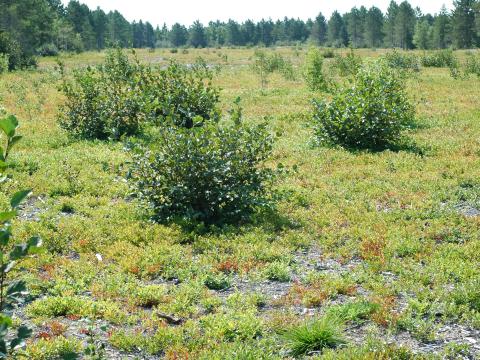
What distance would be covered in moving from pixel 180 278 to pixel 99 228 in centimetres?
257

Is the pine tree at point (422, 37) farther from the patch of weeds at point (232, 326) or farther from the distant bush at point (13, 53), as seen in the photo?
the patch of weeds at point (232, 326)

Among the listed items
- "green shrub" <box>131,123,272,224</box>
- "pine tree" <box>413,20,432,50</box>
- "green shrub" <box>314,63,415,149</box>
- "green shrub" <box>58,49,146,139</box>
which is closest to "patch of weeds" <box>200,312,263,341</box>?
"green shrub" <box>131,123,272,224</box>

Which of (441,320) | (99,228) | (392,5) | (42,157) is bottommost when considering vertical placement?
(441,320)

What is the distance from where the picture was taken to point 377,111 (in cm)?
1622

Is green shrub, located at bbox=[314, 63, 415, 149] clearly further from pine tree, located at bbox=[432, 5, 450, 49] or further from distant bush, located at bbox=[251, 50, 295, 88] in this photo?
pine tree, located at bbox=[432, 5, 450, 49]

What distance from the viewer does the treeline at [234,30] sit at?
65562 millimetres

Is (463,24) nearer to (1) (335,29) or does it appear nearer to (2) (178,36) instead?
(1) (335,29)

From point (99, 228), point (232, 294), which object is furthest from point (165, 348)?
point (99, 228)

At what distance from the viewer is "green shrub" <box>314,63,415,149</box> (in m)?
16.2

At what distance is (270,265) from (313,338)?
7.76ft

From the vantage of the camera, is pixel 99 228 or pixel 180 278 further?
pixel 99 228

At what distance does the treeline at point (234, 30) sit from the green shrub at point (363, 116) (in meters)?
8.27

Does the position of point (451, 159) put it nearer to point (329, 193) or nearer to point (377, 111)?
point (377, 111)

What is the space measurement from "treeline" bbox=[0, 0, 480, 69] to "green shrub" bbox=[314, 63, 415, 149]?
27.1 ft
